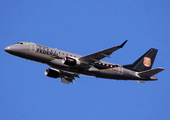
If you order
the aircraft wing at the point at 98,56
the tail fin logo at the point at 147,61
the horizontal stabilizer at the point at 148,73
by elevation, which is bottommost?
the horizontal stabilizer at the point at 148,73

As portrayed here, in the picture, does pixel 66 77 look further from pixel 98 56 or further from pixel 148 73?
pixel 148 73

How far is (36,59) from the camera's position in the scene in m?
48.2

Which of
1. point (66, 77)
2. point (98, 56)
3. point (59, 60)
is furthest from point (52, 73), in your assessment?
point (98, 56)

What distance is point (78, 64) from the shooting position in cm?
4856

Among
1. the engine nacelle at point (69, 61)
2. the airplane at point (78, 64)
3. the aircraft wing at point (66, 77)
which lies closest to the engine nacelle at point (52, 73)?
the airplane at point (78, 64)

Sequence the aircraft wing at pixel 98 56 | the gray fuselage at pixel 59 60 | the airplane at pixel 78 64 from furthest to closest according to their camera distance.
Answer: the gray fuselage at pixel 59 60 < the airplane at pixel 78 64 < the aircraft wing at pixel 98 56

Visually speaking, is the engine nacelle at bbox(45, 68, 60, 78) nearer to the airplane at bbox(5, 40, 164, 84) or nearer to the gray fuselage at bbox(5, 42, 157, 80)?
the airplane at bbox(5, 40, 164, 84)

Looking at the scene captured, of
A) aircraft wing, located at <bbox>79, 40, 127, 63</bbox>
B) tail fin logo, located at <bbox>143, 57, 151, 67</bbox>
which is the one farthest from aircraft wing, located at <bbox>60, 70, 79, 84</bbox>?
tail fin logo, located at <bbox>143, 57, 151, 67</bbox>

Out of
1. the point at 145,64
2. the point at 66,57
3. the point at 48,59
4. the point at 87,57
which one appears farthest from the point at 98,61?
the point at 145,64

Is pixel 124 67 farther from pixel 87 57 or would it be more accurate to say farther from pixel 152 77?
pixel 87 57

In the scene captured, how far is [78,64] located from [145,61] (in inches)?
621

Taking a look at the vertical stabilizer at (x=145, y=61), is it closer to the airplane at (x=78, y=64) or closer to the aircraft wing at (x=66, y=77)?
the airplane at (x=78, y=64)

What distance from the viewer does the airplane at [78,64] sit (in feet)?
157

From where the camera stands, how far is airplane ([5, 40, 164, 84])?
47.8 metres
